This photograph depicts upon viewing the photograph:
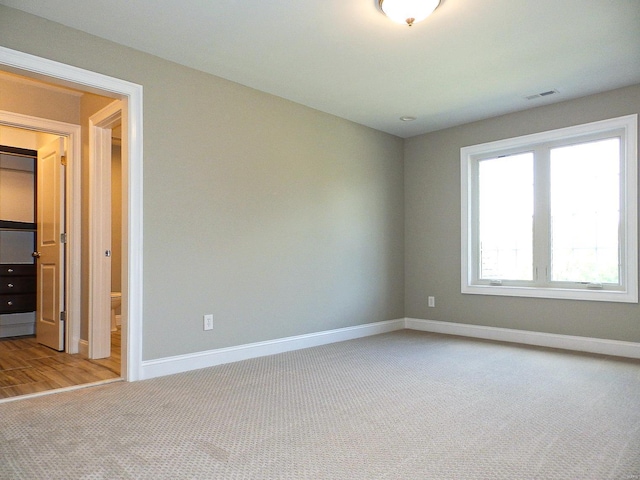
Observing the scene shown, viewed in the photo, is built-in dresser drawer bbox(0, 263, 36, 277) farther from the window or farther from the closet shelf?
the window

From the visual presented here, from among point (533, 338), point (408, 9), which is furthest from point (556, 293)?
point (408, 9)

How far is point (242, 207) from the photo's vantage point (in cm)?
394

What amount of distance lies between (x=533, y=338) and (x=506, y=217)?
131 centimetres

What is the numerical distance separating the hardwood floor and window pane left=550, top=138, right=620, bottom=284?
4254 mm

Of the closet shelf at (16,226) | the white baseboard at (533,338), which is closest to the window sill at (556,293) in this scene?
the white baseboard at (533,338)

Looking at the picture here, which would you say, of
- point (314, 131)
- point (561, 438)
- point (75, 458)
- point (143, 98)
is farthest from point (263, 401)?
point (314, 131)

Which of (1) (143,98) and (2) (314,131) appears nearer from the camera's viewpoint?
(1) (143,98)

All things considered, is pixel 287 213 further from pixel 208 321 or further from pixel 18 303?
pixel 18 303

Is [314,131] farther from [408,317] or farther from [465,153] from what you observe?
[408,317]

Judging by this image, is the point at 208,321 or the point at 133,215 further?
the point at 208,321

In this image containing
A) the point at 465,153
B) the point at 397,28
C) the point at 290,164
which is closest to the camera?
the point at 397,28

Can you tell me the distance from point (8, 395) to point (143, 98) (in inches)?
87.6

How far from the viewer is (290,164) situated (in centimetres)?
437

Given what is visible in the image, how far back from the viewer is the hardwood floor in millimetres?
3079
